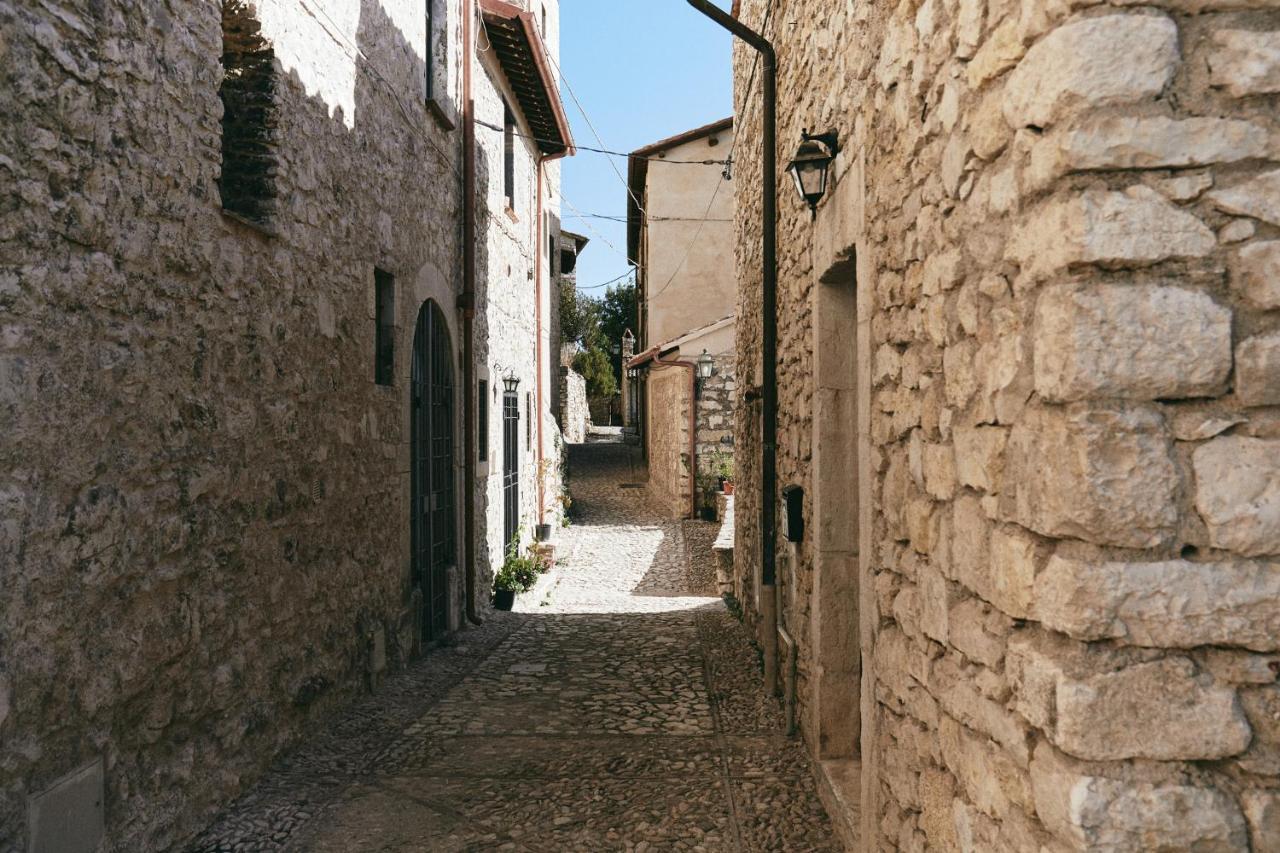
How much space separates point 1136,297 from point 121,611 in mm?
3094

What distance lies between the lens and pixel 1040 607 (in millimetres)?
1562

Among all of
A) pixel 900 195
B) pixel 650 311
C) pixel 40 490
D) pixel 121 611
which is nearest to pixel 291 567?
pixel 121 611

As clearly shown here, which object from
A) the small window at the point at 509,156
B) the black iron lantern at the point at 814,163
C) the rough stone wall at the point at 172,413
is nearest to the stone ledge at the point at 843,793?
the black iron lantern at the point at 814,163

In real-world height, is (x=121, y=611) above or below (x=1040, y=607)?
below

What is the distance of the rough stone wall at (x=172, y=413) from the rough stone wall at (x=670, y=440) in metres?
8.92

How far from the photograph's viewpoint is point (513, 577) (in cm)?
947

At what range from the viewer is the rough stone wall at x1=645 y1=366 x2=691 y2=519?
1421 centimetres

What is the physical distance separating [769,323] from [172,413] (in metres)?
3.42

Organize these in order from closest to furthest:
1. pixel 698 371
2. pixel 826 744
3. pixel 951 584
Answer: pixel 951 584
pixel 826 744
pixel 698 371

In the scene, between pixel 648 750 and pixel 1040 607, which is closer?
pixel 1040 607

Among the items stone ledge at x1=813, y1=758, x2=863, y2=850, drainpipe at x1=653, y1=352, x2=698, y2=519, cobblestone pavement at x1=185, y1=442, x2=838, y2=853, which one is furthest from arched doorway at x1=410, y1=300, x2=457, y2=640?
drainpipe at x1=653, y1=352, x2=698, y2=519

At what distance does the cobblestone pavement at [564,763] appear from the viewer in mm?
3521

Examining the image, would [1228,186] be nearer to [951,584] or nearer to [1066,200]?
[1066,200]

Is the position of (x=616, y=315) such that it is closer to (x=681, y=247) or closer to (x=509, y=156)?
(x=681, y=247)
